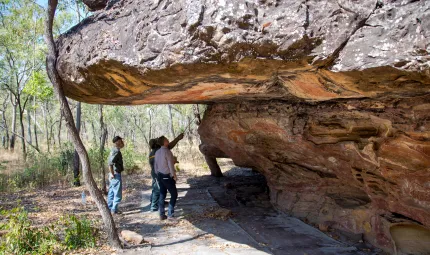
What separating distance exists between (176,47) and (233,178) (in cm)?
840

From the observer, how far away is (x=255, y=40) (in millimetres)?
3232

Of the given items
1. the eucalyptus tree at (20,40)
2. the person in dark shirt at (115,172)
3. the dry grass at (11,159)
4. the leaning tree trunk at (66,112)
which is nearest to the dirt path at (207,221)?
the leaning tree trunk at (66,112)

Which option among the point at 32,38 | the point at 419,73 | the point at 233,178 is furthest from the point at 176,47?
the point at 32,38

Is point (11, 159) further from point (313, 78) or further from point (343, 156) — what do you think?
point (313, 78)

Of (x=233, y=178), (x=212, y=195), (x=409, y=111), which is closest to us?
(x=409, y=111)

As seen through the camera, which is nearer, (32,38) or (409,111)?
(409,111)

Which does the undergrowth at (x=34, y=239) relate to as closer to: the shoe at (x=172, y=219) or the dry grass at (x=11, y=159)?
the shoe at (x=172, y=219)

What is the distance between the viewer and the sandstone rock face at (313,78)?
3041 millimetres

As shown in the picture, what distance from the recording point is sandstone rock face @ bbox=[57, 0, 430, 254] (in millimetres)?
3041

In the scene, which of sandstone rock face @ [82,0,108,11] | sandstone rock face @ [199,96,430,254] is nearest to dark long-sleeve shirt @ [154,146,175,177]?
sandstone rock face @ [199,96,430,254]

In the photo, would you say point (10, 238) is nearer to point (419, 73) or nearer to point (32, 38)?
point (419, 73)

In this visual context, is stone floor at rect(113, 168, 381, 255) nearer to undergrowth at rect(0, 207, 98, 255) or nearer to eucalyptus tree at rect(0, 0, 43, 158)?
undergrowth at rect(0, 207, 98, 255)

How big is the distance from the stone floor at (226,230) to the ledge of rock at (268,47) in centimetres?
239

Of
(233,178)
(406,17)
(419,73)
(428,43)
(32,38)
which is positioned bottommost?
(233,178)
